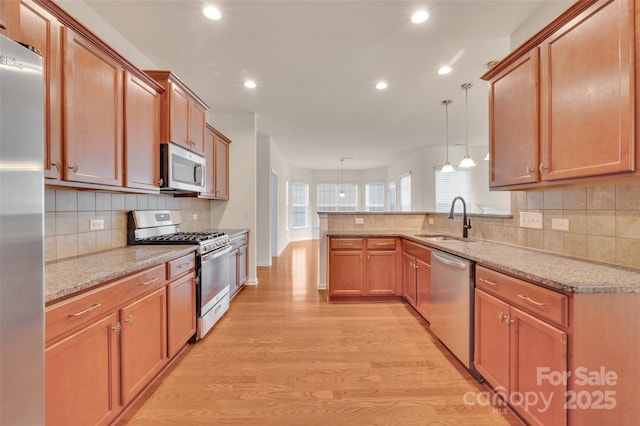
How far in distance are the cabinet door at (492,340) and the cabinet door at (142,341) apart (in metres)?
2.26

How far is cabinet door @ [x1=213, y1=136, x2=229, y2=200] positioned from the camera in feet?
12.6

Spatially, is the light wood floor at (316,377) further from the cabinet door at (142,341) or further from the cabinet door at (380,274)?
the cabinet door at (380,274)

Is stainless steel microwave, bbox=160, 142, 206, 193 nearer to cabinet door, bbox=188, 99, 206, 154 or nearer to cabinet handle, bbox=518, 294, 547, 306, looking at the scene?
cabinet door, bbox=188, 99, 206, 154

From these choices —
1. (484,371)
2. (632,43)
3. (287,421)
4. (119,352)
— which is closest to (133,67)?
(119,352)

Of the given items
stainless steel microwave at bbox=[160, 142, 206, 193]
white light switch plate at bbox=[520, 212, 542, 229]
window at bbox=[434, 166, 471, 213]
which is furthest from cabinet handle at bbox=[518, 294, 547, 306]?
window at bbox=[434, 166, 471, 213]

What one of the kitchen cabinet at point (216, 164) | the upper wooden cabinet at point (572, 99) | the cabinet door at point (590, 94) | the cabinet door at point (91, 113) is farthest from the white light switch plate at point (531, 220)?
the kitchen cabinet at point (216, 164)

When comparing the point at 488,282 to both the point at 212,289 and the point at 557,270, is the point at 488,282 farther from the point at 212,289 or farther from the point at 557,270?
the point at 212,289

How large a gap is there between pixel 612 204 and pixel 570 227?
287 millimetres

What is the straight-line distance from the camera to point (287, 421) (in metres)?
1.58

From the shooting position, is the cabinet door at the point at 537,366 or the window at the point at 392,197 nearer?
the cabinet door at the point at 537,366

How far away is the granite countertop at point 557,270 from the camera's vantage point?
1.18m

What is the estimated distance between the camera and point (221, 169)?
13.2 feet

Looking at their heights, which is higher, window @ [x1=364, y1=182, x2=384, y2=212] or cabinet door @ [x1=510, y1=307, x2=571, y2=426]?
window @ [x1=364, y1=182, x2=384, y2=212]

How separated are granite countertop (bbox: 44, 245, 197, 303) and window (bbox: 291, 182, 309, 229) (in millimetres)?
7370
